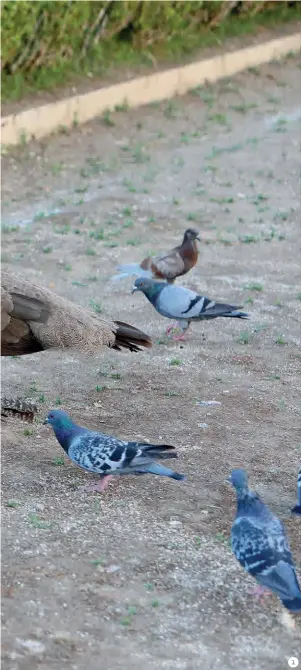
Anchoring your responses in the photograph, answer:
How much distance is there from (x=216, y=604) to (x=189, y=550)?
398 mm

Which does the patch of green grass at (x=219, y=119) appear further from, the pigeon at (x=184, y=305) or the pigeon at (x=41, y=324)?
the pigeon at (x=41, y=324)

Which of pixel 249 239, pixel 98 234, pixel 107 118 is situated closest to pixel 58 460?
pixel 98 234

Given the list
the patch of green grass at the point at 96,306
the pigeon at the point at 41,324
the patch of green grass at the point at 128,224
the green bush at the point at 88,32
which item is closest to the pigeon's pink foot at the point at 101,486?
the pigeon at the point at 41,324

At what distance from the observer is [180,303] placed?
6.58 meters

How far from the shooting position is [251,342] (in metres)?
6.86

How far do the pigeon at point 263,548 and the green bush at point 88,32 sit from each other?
23.2 feet

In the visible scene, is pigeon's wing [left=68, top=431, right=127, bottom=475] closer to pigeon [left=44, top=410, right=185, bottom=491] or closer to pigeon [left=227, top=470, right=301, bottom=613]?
pigeon [left=44, top=410, right=185, bottom=491]

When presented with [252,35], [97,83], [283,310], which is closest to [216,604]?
[283,310]

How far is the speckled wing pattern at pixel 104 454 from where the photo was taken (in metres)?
4.71

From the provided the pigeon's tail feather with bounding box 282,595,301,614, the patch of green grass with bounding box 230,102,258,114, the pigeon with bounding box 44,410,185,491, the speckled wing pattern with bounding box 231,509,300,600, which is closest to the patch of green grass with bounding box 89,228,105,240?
the pigeon with bounding box 44,410,185,491

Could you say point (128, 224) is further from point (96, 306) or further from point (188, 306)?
point (188, 306)

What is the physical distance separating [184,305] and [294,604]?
9.64ft

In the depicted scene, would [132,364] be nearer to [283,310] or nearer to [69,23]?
[283,310]

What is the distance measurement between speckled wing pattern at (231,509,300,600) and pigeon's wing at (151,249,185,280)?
134 inches
